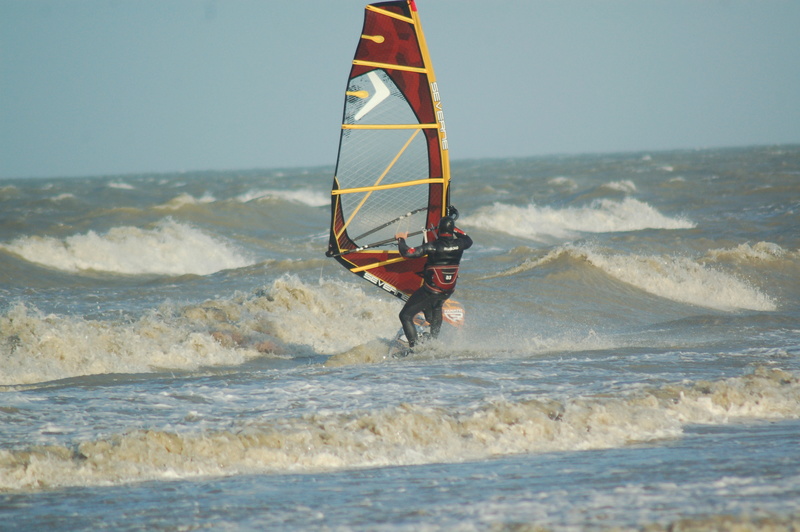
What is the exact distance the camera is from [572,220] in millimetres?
29016

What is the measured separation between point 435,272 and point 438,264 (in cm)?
8

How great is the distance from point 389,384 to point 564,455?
211 centimetres

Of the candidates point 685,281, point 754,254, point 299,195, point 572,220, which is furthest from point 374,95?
point 299,195

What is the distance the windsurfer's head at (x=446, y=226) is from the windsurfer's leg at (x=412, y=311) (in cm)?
63

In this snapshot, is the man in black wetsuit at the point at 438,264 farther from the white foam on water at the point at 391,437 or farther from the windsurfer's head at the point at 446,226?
the white foam on water at the point at 391,437

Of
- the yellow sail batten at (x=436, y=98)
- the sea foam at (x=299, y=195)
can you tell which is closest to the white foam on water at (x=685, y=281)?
the yellow sail batten at (x=436, y=98)

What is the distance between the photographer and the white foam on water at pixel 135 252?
1856cm

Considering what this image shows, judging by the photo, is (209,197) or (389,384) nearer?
(389,384)

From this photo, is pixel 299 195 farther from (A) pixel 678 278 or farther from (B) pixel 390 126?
(B) pixel 390 126

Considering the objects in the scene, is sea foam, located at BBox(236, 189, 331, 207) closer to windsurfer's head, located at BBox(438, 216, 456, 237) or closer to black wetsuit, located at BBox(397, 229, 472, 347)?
black wetsuit, located at BBox(397, 229, 472, 347)

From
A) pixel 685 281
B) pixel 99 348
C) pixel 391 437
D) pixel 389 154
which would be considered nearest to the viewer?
pixel 391 437

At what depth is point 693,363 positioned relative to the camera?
7672 millimetres

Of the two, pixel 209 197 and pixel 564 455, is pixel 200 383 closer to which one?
pixel 564 455

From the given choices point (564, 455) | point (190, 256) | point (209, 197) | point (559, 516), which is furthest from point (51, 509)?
point (209, 197)
